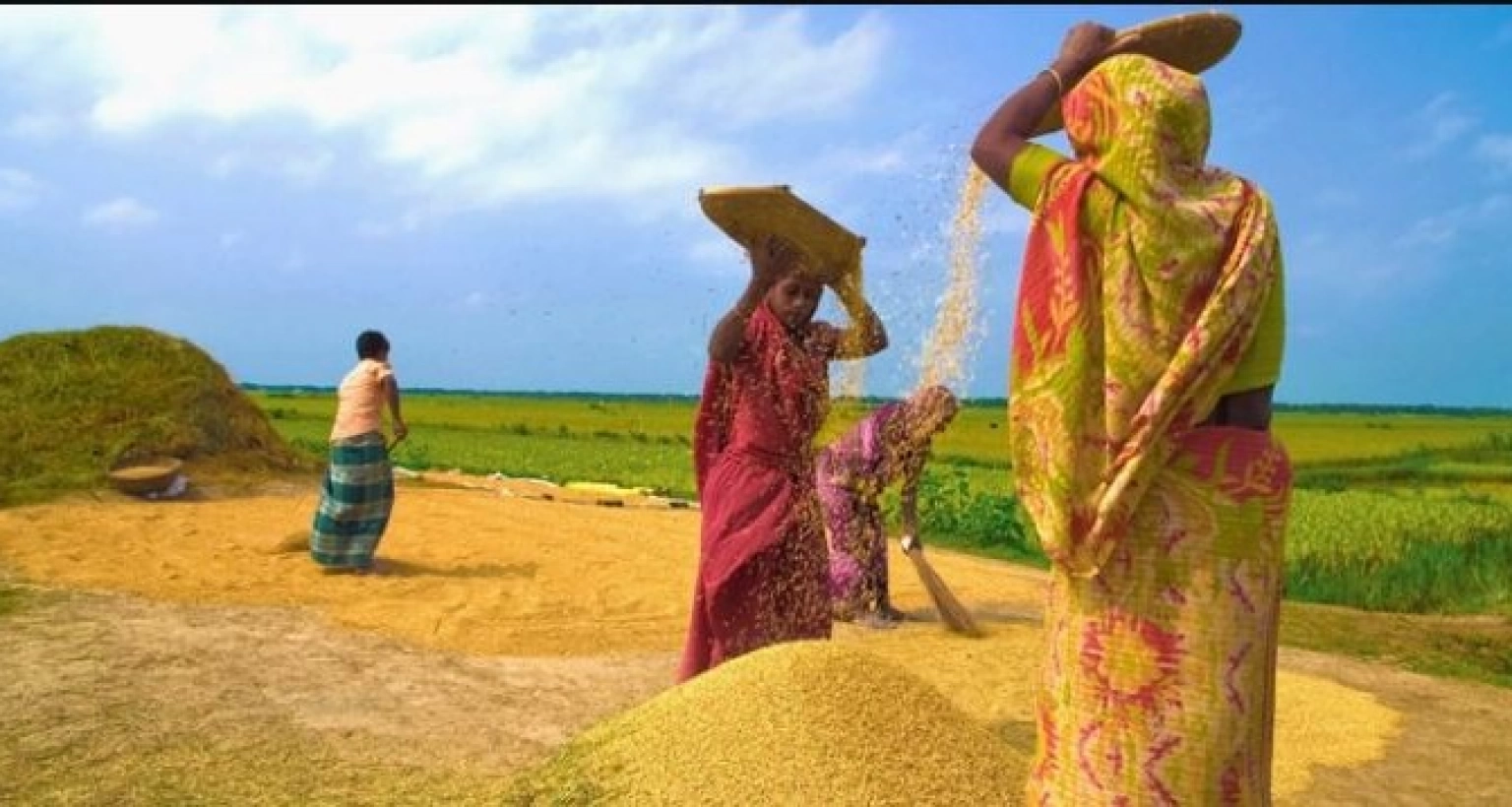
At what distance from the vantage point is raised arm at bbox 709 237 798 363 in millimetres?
4168

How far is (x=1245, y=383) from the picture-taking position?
229cm

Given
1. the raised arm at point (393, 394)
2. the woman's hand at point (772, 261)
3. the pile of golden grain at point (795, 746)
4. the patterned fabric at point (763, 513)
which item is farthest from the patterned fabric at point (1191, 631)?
the raised arm at point (393, 394)

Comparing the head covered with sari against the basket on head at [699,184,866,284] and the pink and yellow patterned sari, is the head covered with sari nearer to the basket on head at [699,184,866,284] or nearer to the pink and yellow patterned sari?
the pink and yellow patterned sari

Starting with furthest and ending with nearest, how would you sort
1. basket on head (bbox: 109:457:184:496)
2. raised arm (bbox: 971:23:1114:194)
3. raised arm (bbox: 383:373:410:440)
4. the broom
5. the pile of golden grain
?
basket on head (bbox: 109:457:184:496), raised arm (bbox: 383:373:410:440), the broom, the pile of golden grain, raised arm (bbox: 971:23:1114:194)

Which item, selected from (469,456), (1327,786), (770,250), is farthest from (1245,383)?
(469,456)

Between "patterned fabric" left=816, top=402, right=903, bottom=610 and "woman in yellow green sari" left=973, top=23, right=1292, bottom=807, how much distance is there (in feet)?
15.0

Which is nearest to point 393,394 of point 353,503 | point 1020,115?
point 353,503

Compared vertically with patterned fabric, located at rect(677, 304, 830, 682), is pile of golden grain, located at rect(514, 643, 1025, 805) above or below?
below

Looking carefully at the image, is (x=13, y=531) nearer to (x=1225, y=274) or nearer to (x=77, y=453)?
(x=77, y=453)

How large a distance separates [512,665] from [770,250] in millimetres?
2849

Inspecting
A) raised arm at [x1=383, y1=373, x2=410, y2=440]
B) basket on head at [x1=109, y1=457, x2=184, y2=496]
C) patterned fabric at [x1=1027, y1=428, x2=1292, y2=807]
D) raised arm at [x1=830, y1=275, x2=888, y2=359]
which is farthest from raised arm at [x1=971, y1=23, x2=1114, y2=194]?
basket on head at [x1=109, y1=457, x2=184, y2=496]

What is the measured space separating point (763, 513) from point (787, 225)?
103 cm

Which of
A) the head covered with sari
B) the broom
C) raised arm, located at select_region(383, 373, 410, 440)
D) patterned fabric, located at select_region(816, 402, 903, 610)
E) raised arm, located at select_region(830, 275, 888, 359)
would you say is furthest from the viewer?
raised arm, located at select_region(383, 373, 410, 440)

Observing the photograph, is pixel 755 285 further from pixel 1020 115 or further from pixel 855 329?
pixel 1020 115
